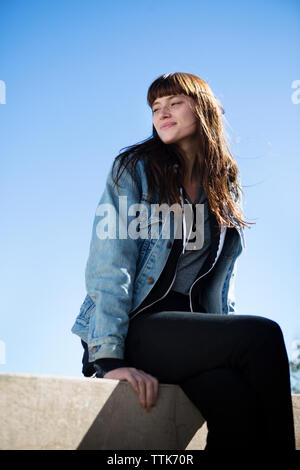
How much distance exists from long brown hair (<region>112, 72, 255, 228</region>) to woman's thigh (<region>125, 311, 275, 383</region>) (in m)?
0.73

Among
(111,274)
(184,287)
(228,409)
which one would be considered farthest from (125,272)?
(228,409)

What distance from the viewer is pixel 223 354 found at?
6.89ft

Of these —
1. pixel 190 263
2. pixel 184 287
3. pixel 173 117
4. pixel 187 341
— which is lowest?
pixel 187 341

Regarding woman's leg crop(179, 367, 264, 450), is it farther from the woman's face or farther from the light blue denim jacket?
the woman's face

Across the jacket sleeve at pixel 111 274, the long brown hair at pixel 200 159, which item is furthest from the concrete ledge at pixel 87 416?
the long brown hair at pixel 200 159

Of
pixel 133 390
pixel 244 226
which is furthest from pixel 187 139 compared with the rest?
pixel 133 390

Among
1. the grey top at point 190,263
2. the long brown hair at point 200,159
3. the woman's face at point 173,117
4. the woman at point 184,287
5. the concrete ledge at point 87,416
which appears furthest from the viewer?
the woman's face at point 173,117

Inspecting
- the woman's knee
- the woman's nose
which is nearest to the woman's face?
the woman's nose

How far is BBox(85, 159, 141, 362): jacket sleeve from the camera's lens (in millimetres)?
2254

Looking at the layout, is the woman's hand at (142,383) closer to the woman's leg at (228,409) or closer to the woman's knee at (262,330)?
the woman's leg at (228,409)

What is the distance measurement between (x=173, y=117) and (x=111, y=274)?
3.60 ft

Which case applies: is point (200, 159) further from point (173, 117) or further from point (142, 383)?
point (142, 383)

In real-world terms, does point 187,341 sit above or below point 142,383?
above

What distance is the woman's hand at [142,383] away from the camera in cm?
209
